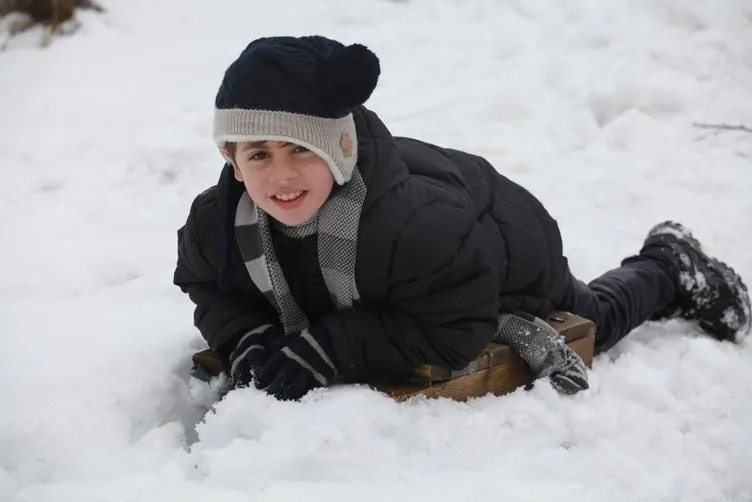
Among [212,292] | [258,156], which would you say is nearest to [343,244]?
[258,156]

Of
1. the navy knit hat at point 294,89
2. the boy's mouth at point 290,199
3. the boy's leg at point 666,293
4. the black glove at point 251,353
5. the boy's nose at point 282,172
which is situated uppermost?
the navy knit hat at point 294,89

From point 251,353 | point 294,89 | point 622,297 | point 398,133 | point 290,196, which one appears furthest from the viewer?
point 398,133

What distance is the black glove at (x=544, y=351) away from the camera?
217cm

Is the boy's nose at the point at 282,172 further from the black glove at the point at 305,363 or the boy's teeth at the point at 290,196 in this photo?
the black glove at the point at 305,363

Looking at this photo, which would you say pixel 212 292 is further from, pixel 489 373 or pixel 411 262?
pixel 489 373

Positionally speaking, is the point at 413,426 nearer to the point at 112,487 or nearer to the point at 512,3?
the point at 112,487

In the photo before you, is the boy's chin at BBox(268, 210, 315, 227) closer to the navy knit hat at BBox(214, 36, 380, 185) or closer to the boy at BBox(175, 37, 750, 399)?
the boy at BBox(175, 37, 750, 399)

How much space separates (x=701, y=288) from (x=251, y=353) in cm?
153

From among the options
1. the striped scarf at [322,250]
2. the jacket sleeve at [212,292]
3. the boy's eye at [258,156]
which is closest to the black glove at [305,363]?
the striped scarf at [322,250]

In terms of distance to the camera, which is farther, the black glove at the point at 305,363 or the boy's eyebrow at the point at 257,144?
the black glove at the point at 305,363

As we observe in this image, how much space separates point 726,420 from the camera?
2078 mm

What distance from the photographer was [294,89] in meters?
1.80

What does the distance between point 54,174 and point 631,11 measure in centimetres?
368

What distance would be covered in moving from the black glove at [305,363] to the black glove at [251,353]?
0.23 ft
